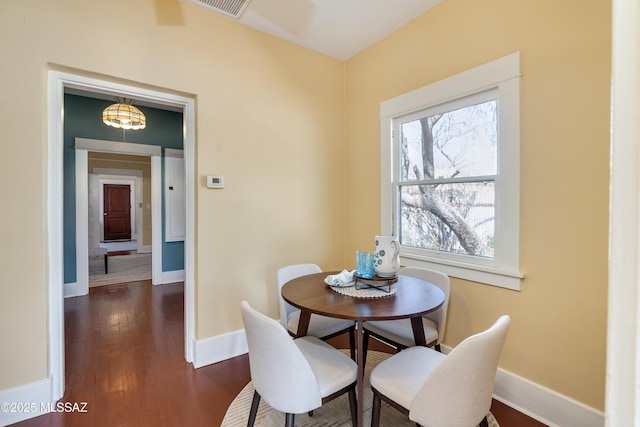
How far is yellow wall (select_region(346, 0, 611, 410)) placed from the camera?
1.56 m

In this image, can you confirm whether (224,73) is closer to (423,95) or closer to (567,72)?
(423,95)

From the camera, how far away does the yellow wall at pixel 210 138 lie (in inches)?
69.8

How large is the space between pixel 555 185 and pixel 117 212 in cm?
1193

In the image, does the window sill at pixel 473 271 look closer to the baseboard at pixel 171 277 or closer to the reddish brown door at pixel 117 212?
the baseboard at pixel 171 277

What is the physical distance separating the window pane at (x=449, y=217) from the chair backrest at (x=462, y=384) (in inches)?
40.4

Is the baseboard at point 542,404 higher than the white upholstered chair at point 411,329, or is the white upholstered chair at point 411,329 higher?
the white upholstered chair at point 411,329

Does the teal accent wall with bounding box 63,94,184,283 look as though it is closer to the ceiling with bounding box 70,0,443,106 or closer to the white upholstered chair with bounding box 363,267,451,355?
the ceiling with bounding box 70,0,443,106

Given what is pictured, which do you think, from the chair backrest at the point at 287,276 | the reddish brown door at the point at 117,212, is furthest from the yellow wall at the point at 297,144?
the reddish brown door at the point at 117,212

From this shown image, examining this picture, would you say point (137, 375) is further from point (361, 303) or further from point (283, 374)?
point (361, 303)

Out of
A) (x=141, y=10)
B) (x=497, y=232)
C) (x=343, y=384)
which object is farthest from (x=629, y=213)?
(x=141, y=10)

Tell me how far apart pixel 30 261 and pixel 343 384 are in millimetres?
2006

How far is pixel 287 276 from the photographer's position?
227 cm

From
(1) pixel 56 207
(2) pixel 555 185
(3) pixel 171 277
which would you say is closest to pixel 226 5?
(1) pixel 56 207

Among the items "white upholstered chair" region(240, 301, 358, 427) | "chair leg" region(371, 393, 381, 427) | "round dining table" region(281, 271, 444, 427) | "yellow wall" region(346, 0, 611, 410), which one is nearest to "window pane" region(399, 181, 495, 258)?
"yellow wall" region(346, 0, 611, 410)
